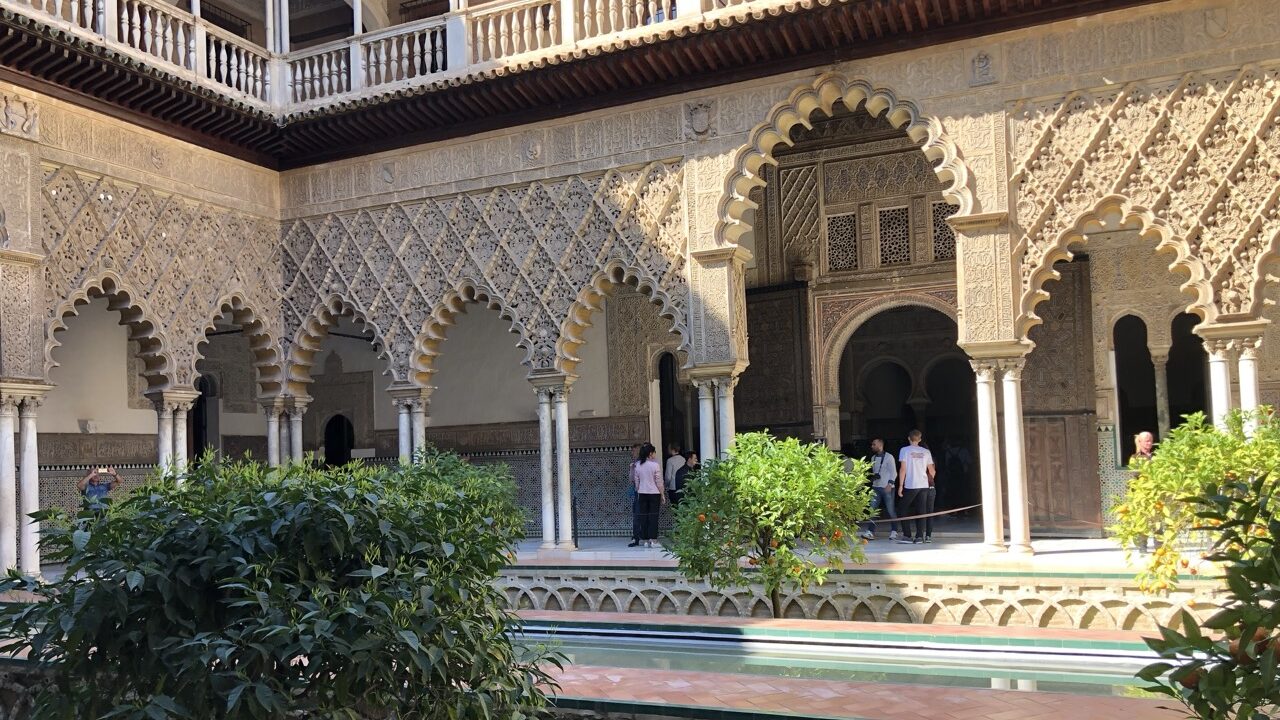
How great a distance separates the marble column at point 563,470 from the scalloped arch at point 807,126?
2.06 meters

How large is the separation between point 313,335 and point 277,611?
28.3 ft

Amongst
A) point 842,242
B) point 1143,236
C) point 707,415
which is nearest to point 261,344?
point 707,415

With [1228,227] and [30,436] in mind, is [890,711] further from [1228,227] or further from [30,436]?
[30,436]

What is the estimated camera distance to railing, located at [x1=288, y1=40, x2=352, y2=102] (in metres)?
10.8

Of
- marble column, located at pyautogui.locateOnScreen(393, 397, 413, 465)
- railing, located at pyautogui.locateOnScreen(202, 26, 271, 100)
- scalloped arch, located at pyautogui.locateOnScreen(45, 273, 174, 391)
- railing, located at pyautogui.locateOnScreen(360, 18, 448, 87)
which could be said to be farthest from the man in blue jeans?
railing, located at pyautogui.locateOnScreen(202, 26, 271, 100)

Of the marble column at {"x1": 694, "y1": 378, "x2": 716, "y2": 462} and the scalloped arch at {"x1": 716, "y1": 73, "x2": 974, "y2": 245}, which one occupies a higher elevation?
→ the scalloped arch at {"x1": 716, "y1": 73, "x2": 974, "y2": 245}

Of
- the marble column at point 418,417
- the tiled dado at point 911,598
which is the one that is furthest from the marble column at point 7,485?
the tiled dado at point 911,598

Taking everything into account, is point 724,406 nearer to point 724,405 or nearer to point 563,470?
point 724,405

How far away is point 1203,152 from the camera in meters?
8.03

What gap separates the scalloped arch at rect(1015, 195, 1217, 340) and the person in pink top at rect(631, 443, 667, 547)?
3750 mm

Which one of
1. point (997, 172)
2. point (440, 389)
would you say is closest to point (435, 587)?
point (997, 172)

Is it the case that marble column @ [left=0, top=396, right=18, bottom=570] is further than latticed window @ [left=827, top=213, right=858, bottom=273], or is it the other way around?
latticed window @ [left=827, top=213, right=858, bottom=273]

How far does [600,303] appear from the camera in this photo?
1028cm

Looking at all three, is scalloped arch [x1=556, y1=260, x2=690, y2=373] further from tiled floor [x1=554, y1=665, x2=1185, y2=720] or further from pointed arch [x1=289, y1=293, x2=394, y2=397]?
tiled floor [x1=554, y1=665, x2=1185, y2=720]
